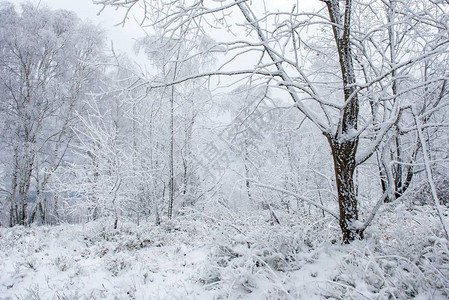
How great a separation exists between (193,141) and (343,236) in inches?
310

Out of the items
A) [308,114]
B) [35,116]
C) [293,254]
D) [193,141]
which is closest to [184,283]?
[293,254]

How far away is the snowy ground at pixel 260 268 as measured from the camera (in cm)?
182

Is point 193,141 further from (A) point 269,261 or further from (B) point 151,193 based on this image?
(A) point 269,261

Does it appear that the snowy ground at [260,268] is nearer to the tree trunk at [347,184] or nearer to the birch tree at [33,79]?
the tree trunk at [347,184]

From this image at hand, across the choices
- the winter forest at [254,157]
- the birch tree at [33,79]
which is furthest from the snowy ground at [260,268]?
the birch tree at [33,79]

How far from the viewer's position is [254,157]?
1186cm

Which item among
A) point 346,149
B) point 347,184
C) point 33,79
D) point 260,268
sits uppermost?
point 33,79

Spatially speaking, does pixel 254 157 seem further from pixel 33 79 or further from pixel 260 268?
pixel 33 79

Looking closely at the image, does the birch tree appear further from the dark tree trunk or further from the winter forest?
the dark tree trunk

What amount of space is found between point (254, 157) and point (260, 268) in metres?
9.62

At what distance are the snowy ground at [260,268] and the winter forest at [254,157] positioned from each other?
21 mm

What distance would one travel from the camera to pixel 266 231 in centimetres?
307

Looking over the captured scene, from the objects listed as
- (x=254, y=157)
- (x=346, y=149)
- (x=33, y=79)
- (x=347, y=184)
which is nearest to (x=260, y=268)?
(x=347, y=184)

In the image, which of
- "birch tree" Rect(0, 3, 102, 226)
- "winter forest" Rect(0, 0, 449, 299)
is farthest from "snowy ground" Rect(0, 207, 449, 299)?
"birch tree" Rect(0, 3, 102, 226)
